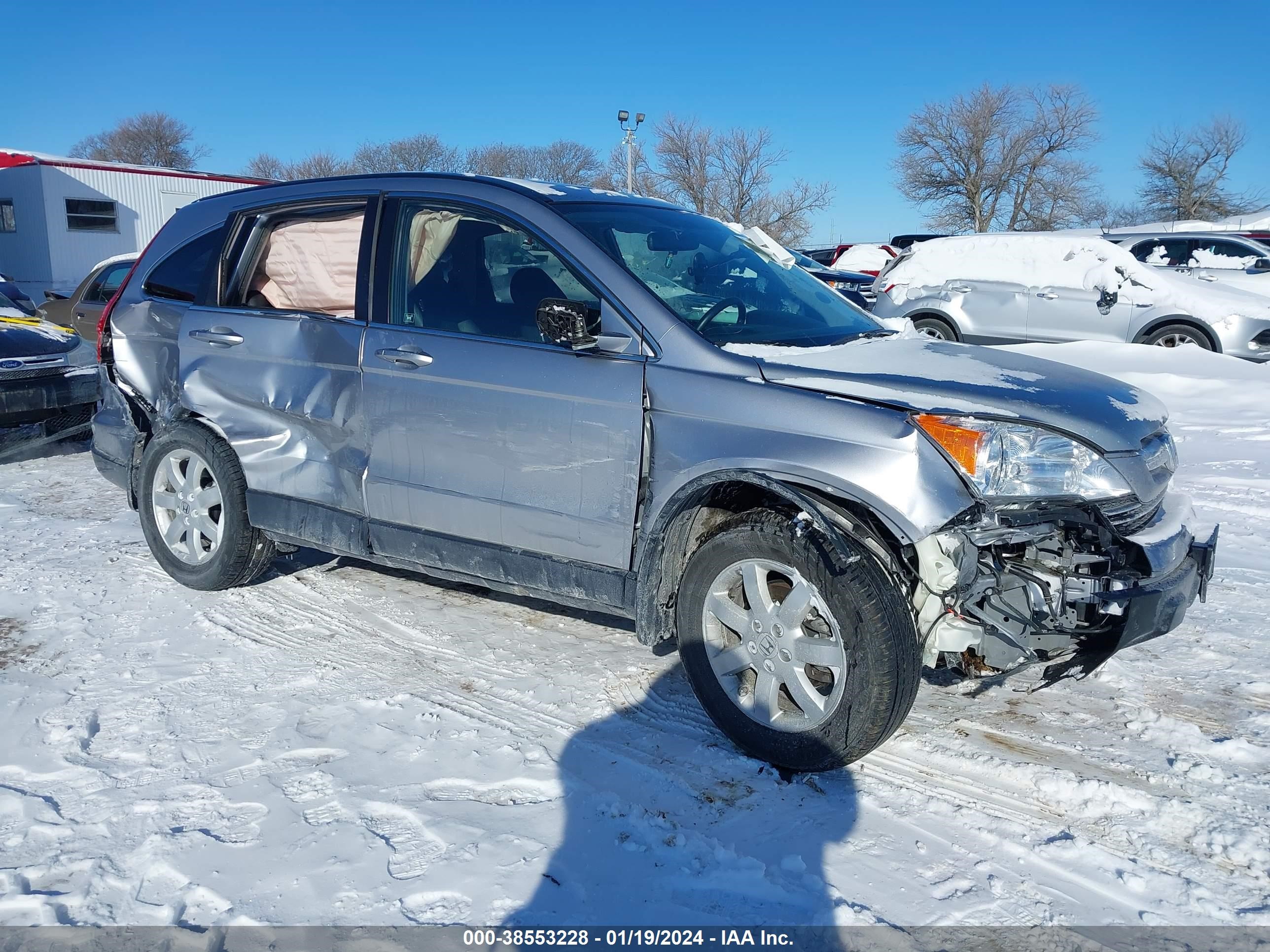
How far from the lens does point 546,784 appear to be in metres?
3.27

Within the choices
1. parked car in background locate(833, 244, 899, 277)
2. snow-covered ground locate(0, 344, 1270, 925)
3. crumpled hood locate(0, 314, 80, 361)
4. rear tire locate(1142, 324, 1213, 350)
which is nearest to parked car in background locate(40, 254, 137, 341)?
crumpled hood locate(0, 314, 80, 361)

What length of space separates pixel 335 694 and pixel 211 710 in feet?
1.51

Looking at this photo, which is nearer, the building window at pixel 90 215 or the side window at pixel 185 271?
the side window at pixel 185 271

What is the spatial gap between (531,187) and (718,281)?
91cm

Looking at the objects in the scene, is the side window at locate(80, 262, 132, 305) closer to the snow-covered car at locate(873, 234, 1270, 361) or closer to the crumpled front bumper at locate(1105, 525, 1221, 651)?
the snow-covered car at locate(873, 234, 1270, 361)

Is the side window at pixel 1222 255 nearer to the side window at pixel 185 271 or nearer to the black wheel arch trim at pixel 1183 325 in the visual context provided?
Answer: the black wheel arch trim at pixel 1183 325

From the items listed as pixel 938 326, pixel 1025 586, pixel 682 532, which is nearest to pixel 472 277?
pixel 682 532

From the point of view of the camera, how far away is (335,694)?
393 cm

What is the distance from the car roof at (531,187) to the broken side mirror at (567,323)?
0.64 meters

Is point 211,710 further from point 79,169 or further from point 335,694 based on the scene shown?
point 79,169

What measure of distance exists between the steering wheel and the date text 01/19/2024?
2007 mm

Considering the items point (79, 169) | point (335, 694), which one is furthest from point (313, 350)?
point (79, 169)

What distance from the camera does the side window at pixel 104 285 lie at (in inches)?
464

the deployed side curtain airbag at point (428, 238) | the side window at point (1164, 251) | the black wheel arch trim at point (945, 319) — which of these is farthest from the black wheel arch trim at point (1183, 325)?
the deployed side curtain airbag at point (428, 238)
